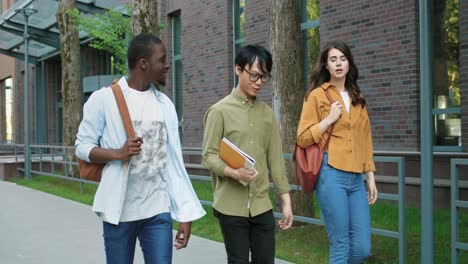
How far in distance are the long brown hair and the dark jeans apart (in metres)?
0.95

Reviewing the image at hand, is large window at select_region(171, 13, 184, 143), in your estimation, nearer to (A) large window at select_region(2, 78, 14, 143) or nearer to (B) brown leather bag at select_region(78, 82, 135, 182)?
(B) brown leather bag at select_region(78, 82, 135, 182)

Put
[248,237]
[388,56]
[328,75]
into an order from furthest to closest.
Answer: [388,56], [328,75], [248,237]

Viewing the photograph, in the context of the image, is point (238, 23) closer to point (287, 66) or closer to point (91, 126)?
point (287, 66)

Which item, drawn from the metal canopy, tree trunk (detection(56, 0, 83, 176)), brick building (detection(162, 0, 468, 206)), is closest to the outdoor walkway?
brick building (detection(162, 0, 468, 206))

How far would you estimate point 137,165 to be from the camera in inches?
135

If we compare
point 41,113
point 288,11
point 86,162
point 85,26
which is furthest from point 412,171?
point 41,113

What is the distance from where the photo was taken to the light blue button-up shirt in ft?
11.0

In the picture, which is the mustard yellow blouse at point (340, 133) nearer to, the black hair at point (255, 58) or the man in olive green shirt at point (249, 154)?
the man in olive green shirt at point (249, 154)

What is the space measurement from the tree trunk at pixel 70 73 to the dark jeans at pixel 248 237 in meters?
14.4

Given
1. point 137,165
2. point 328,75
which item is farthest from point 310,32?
point 137,165

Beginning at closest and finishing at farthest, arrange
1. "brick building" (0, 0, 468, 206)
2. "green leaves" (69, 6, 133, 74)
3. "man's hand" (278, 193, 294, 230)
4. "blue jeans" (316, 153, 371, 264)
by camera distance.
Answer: "man's hand" (278, 193, 294, 230), "blue jeans" (316, 153, 371, 264), "brick building" (0, 0, 468, 206), "green leaves" (69, 6, 133, 74)

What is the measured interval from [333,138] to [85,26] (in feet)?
43.2

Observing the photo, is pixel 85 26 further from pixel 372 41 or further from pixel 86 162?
pixel 86 162

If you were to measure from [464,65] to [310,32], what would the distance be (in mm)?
4248
